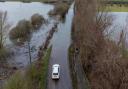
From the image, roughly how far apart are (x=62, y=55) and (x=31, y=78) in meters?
9.02

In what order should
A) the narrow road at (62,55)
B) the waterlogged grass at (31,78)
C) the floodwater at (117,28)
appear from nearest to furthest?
the waterlogged grass at (31,78)
the narrow road at (62,55)
the floodwater at (117,28)

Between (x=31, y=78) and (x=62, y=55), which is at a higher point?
(x=62, y=55)

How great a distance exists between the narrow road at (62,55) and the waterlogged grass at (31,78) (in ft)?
1.76

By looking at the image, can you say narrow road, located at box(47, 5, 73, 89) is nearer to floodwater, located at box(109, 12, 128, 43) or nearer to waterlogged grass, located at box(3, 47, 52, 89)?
waterlogged grass, located at box(3, 47, 52, 89)

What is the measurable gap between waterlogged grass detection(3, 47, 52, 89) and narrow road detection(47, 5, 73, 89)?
1.76 feet

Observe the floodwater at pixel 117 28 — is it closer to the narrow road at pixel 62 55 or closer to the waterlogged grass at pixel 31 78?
the narrow road at pixel 62 55

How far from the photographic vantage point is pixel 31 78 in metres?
21.3

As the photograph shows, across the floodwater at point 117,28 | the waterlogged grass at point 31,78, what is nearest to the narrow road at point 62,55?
the waterlogged grass at point 31,78

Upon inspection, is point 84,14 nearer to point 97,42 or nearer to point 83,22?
point 83,22

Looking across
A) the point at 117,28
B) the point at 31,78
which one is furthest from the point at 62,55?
the point at 117,28

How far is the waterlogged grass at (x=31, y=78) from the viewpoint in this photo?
16.8 m

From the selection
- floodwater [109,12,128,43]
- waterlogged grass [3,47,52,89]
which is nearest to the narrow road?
waterlogged grass [3,47,52,89]

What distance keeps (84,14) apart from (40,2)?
48.2 meters

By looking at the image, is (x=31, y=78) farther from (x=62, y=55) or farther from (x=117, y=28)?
(x=117, y=28)
